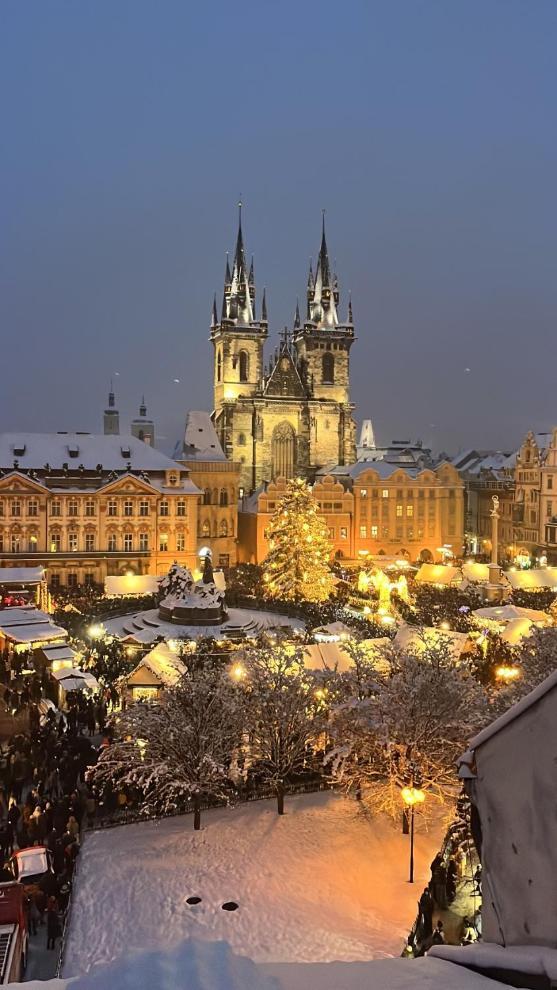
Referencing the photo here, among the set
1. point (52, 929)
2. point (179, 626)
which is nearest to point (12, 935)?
point (52, 929)

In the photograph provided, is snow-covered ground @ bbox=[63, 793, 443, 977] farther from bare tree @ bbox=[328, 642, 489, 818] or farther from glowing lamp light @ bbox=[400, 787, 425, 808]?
glowing lamp light @ bbox=[400, 787, 425, 808]

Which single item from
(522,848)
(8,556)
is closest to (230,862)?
(522,848)

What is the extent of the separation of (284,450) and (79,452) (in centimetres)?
2933

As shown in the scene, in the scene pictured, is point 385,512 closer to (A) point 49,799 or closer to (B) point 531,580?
(B) point 531,580

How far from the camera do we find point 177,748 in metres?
18.9

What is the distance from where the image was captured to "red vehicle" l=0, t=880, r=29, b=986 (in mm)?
10812

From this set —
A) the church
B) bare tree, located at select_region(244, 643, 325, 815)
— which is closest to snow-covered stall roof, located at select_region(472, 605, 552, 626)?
bare tree, located at select_region(244, 643, 325, 815)

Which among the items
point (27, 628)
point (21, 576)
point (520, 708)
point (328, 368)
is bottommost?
point (27, 628)

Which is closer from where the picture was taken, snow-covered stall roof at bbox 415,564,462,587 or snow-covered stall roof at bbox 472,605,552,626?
snow-covered stall roof at bbox 472,605,552,626

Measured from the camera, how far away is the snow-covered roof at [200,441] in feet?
231

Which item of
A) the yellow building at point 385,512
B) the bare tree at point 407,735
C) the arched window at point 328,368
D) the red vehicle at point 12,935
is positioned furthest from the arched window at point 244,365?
the red vehicle at point 12,935

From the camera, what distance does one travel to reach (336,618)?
40281 millimetres

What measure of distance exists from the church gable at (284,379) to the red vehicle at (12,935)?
74.6m

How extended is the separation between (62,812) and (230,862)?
13.0 feet
